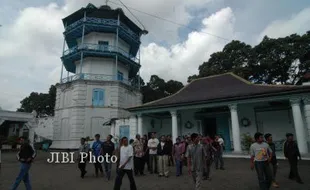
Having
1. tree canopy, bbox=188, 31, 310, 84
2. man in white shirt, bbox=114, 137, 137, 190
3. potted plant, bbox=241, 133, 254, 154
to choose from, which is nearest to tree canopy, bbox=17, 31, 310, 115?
tree canopy, bbox=188, 31, 310, 84

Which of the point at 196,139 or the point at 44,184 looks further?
the point at 44,184

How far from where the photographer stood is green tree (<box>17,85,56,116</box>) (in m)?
41.9

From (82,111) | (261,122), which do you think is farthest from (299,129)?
(82,111)

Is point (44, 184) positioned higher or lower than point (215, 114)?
lower

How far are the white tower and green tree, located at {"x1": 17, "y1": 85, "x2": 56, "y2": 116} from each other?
54.0 feet

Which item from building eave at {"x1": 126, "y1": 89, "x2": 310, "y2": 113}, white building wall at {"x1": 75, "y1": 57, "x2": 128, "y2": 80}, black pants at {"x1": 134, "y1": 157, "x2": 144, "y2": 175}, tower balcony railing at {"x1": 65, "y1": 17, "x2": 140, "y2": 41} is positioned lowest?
black pants at {"x1": 134, "y1": 157, "x2": 144, "y2": 175}

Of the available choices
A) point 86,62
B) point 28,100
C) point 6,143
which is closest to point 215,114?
point 86,62

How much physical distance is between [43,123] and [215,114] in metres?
26.4

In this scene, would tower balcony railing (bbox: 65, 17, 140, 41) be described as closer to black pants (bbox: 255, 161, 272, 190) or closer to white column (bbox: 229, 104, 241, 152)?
white column (bbox: 229, 104, 241, 152)

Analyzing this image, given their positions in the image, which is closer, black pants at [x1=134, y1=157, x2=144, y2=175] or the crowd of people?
the crowd of people

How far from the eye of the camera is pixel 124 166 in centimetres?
531

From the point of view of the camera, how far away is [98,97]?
77.4ft

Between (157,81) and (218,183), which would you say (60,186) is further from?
(157,81)

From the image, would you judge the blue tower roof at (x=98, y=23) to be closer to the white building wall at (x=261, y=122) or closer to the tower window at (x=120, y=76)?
the tower window at (x=120, y=76)
